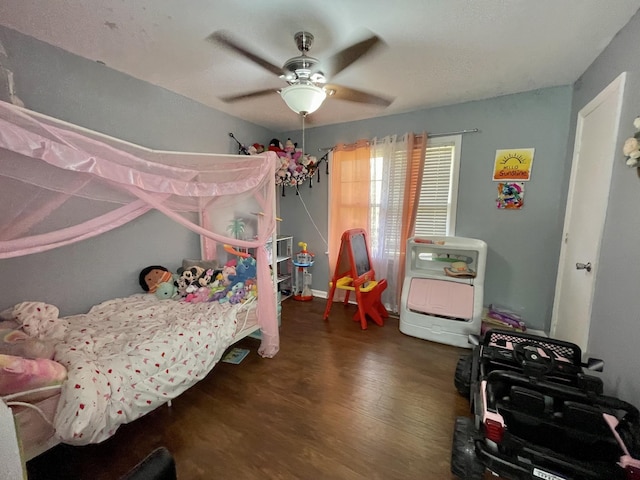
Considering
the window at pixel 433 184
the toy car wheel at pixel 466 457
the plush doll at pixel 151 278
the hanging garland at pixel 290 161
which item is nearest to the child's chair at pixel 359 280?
the window at pixel 433 184

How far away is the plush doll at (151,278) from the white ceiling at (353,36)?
5.75 ft

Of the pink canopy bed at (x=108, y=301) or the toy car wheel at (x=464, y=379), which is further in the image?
the toy car wheel at (x=464, y=379)

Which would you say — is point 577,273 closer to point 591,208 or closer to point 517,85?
point 591,208

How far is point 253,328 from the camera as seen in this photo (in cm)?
223

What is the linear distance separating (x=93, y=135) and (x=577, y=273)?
340cm

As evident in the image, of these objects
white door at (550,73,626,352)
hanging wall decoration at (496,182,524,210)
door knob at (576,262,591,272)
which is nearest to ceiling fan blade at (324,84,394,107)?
hanging wall decoration at (496,182,524,210)

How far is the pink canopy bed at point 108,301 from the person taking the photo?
1.12m

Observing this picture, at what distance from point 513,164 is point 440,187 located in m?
0.70

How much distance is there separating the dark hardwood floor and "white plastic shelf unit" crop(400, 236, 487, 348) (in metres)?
0.23

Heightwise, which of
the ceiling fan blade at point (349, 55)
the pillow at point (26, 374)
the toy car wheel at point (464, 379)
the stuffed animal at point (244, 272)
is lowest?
the toy car wheel at point (464, 379)

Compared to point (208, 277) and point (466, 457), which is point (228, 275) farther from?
point (466, 457)

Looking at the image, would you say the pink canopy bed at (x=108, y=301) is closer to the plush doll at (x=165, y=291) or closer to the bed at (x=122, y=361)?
the bed at (x=122, y=361)

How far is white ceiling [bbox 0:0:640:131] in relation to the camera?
1.40 m

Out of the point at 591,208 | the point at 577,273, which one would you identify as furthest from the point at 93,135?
the point at 577,273
